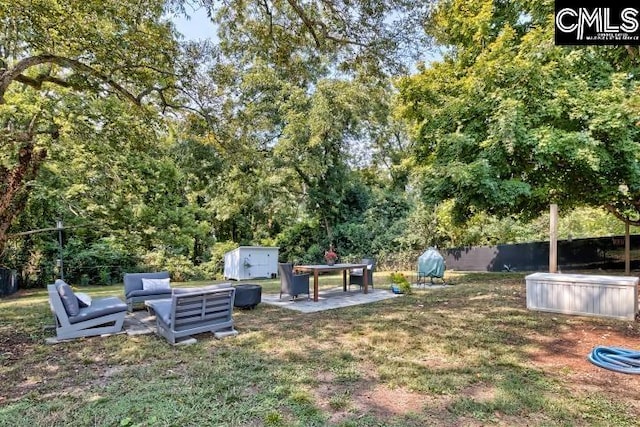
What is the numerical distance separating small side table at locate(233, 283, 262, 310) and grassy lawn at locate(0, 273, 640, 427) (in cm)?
99

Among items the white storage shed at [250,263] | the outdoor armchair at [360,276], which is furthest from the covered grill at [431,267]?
the white storage shed at [250,263]

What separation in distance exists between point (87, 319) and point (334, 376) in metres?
3.55

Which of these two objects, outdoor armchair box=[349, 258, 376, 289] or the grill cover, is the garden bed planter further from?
outdoor armchair box=[349, 258, 376, 289]

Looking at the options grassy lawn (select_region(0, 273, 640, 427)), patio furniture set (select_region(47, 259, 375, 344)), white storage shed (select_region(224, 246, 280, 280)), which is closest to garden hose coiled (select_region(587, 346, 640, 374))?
grassy lawn (select_region(0, 273, 640, 427))

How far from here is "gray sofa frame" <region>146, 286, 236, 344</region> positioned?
14.9 ft

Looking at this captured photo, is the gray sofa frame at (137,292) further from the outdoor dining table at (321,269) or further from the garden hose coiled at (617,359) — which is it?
the garden hose coiled at (617,359)

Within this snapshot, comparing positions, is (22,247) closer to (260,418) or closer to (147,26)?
(147,26)

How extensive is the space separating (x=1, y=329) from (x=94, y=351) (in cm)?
228

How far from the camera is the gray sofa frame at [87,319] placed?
4758 millimetres

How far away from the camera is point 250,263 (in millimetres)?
14758

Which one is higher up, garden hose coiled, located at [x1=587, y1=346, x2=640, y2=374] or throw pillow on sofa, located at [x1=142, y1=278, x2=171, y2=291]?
throw pillow on sofa, located at [x1=142, y1=278, x2=171, y2=291]

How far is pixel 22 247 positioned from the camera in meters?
12.7

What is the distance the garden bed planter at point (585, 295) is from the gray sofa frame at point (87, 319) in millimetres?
6448
